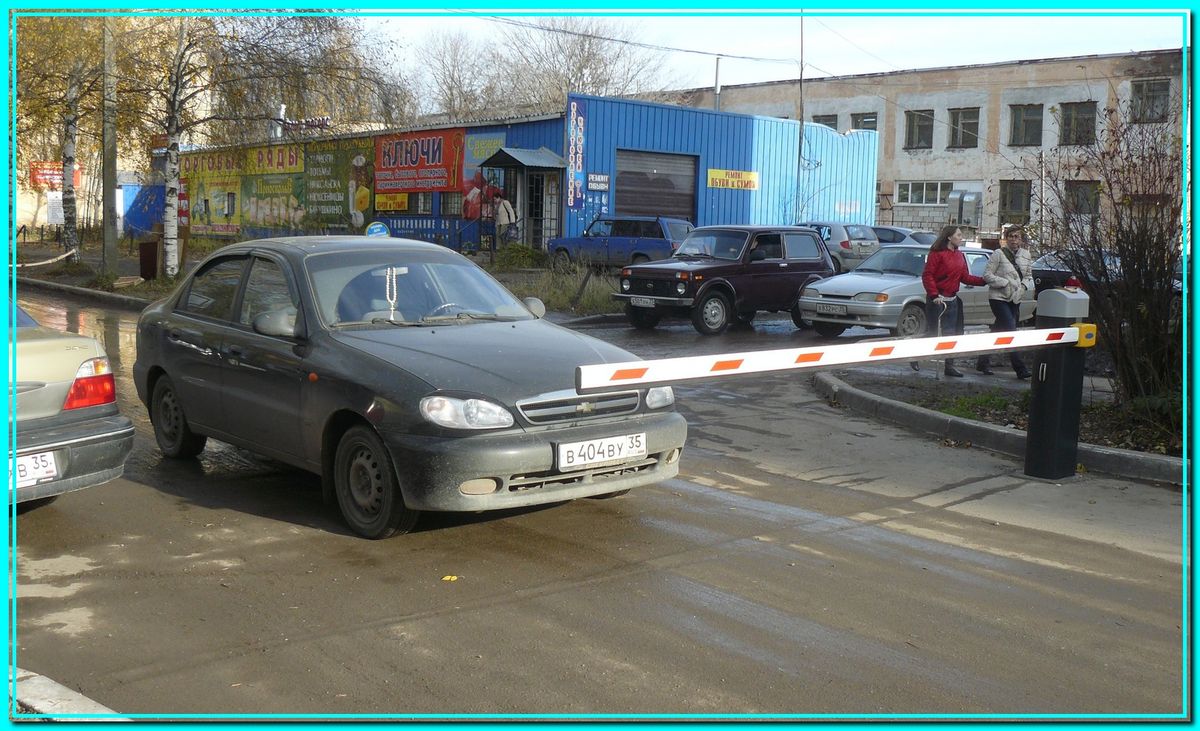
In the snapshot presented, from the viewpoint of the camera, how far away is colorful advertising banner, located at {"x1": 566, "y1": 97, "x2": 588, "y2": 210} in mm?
30875

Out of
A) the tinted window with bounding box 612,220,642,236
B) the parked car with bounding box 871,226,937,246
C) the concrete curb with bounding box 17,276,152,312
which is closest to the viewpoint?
the concrete curb with bounding box 17,276,152,312

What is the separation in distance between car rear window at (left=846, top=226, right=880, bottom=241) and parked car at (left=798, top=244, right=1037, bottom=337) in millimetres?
12852

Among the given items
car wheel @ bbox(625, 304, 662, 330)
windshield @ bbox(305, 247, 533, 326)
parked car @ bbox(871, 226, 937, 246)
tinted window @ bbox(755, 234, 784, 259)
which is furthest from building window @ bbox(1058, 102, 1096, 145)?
parked car @ bbox(871, 226, 937, 246)

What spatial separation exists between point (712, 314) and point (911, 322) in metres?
3.09

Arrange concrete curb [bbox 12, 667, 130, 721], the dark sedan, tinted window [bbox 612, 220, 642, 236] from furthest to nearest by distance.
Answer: tinted window [bbox 612, 220, 642, 236] < the dark sedan < concrete curb [bbox 12, 667, 130, 721]

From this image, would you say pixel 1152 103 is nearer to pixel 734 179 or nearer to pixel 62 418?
pixel 62 418

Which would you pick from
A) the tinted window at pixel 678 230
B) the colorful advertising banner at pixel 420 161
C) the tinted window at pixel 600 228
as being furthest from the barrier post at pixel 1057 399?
the colorful advertising banner at pixel 420 161

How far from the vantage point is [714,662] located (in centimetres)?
442

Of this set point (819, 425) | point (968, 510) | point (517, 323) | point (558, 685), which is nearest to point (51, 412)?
point (517, 323)

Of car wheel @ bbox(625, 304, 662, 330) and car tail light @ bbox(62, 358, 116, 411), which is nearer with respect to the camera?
car tail light @ bbox(62, 358, 116, 411)

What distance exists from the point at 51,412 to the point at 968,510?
525cm

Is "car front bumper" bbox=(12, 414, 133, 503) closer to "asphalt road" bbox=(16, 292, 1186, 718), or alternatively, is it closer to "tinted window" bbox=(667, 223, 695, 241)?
"asphalt road" bbox=(16, 292, 1186, 718)

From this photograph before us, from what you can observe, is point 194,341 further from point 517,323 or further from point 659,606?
point 659,606

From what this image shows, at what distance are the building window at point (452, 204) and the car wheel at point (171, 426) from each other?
27.5 metres
